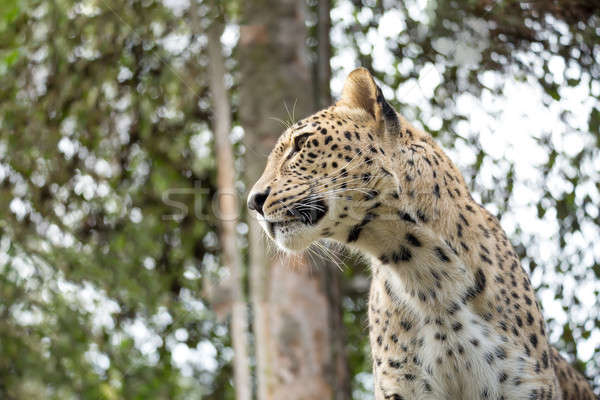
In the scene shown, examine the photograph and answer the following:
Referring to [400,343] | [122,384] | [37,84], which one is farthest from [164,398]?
[400,343]

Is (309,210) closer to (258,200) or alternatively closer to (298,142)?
(258,200)

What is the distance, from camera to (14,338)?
9.46m

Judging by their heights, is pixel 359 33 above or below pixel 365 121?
above

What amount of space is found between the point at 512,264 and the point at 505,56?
2.44m

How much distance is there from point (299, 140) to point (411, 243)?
2.77ft

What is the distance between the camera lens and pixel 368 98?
156 inches

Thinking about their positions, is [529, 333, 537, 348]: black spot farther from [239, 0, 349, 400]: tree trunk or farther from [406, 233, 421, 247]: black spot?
[239, 0, 349, 400]: tree trunk

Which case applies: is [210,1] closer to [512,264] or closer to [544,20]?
[544,20]

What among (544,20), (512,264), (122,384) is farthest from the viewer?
(122,384)

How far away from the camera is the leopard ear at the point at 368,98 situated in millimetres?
3893

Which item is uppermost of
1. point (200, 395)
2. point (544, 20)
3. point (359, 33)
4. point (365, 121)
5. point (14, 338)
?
point (359, 33)

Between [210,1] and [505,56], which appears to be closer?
[505,56]

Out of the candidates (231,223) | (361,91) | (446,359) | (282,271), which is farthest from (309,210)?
(282,271)

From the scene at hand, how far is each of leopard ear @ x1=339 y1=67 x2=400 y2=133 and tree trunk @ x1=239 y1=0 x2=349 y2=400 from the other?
2.61m
